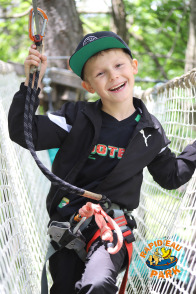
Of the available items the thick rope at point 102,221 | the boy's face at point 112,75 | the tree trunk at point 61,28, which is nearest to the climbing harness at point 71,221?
the thick rope at point 102,221

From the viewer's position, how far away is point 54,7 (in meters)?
2.65

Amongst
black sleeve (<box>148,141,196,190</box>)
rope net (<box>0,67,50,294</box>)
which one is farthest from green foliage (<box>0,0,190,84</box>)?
black sleeve (<box>148,141,196,190</box>)

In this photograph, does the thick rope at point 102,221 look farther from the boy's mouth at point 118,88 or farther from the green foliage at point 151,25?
the green foliage at point 151,25

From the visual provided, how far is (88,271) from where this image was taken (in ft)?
4.26

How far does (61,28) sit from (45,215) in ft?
3.92

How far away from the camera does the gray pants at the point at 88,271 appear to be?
4.09 ft

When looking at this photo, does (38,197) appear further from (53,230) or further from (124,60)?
(124,60)

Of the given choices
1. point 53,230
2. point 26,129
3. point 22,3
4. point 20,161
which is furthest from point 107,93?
point 22,3

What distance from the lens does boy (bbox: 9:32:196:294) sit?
1451 millimetres

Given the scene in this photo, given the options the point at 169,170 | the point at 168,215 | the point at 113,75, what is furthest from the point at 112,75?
the point at 168,215

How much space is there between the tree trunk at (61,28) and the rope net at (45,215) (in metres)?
0.48

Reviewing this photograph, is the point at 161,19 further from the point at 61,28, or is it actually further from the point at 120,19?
the point at 61,28

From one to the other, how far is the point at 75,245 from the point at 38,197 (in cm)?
81

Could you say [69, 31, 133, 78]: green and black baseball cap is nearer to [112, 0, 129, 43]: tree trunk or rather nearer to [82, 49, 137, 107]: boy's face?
[82, 49, 137, 107]: boy's face
